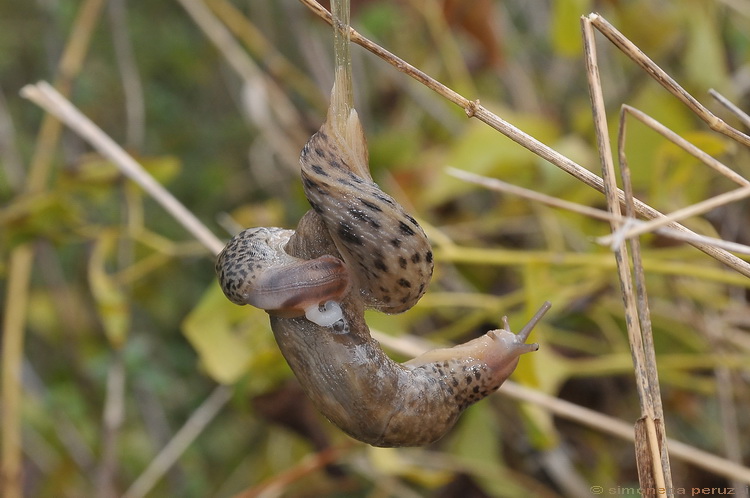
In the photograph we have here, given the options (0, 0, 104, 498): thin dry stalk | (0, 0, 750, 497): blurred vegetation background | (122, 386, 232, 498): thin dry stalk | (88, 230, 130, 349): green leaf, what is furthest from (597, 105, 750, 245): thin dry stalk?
(0, 0, 104, 498): thin dry stalk

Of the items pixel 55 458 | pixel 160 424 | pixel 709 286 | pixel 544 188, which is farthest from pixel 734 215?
pixel 55 458

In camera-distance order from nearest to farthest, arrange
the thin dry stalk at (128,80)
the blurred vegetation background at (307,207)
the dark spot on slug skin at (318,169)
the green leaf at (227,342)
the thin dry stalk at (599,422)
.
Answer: the dark spot on slug skin at (318,169) → the thin dry stalk at (599,422) → the green leaf at (227,342) → the blurred vegetation background at (307,207) → the thin dry stalk at (128,80)

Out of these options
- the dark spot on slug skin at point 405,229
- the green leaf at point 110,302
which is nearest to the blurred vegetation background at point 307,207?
the green leaf at point 110,302

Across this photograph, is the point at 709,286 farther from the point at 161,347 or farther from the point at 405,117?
the point at 161,347

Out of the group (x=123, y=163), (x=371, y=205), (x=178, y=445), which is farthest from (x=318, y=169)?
(x=178, y=445)

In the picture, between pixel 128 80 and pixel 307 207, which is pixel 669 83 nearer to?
pixel 307 207

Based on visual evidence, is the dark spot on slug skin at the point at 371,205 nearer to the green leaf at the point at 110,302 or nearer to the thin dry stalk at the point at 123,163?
the thin dry stalk at the point at 123,163
